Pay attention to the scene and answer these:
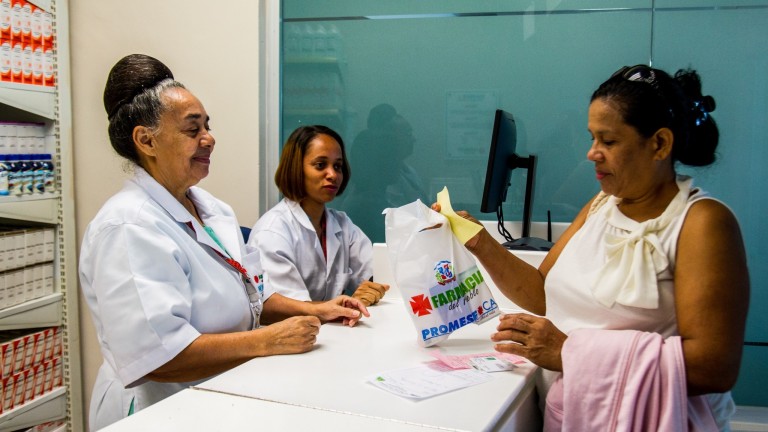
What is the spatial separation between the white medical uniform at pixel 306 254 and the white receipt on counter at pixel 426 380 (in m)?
0.90

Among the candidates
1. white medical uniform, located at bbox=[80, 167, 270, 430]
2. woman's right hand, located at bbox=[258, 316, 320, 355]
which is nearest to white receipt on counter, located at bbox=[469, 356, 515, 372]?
woman's right hand, located at bbox=[258, 316, 320, 355]

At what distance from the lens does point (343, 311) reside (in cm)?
193

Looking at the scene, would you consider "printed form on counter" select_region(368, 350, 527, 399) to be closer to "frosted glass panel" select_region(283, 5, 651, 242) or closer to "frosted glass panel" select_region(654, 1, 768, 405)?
"frosted glass panel" select_region(283, 5, 651, 242)

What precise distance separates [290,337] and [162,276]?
0.33 meters

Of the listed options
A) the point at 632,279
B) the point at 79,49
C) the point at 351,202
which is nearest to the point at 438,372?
the point at 632,279

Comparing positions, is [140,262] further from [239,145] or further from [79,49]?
[79,49]

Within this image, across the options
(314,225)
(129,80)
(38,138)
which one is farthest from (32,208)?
(129,80)

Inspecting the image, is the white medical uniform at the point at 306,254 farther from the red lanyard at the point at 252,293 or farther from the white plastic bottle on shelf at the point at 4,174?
the white plastic bottle on shelf at the point at 4,174

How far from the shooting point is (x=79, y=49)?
130 inches

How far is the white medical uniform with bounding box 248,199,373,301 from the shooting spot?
2.44m

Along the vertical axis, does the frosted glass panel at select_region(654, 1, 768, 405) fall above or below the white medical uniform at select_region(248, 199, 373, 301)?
above

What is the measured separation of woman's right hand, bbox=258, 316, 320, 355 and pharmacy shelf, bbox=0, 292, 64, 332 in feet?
5.65

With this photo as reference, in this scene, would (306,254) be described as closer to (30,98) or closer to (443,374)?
(443,374)

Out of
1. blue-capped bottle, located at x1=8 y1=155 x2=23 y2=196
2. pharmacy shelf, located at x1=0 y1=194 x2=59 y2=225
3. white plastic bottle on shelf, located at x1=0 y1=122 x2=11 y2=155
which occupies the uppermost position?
white plastic bottle on shelf, located at x1=0 y1=122 x2=11 y2=155
